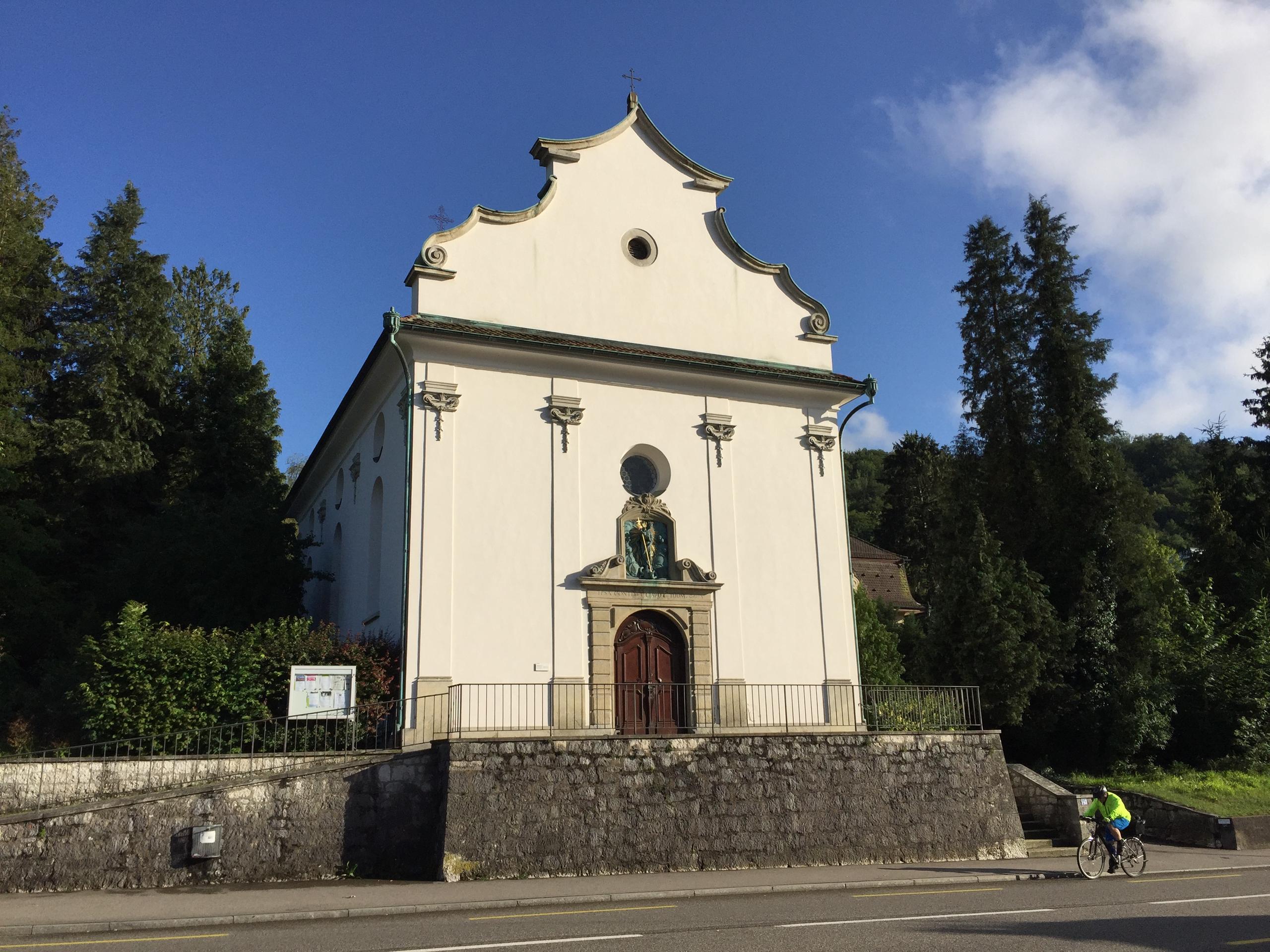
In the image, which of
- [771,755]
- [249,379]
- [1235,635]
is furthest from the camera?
[249,379]

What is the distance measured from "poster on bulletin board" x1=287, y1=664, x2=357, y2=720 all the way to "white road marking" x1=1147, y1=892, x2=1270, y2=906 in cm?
1102

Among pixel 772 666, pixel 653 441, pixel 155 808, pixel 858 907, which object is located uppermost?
pixel 653 441

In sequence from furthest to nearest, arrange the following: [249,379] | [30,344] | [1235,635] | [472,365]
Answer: [249,379] < [30,344] < [1235,635] < [472,365]

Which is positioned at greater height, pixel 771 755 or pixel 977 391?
pixel 977 391

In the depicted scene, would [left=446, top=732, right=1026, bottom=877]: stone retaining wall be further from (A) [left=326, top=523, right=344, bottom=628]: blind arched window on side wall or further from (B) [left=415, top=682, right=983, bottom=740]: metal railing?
(A) [left=326, top=523, right=344, bottom=628]: blind arched window on side wall

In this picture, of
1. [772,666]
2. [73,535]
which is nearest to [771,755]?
[772,666]

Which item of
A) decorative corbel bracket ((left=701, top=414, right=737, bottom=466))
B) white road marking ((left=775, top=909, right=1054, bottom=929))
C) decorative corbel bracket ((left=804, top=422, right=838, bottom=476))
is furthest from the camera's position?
decorative corbel bracket ((left=804, top=422, right=838, bottom=476))

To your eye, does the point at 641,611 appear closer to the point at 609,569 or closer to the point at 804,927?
the point at 609,569

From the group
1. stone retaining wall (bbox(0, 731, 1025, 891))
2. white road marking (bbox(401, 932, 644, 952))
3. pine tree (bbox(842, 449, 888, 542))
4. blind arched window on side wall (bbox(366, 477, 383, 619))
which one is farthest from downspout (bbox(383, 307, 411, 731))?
pine tree (bbox(842, 449, 888, 542))

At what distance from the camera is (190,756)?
13.8 meters

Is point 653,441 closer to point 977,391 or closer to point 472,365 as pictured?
point 472,365

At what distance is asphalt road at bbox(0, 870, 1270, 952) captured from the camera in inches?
335

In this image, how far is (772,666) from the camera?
61.8ft

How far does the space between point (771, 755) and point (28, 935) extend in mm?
9933
